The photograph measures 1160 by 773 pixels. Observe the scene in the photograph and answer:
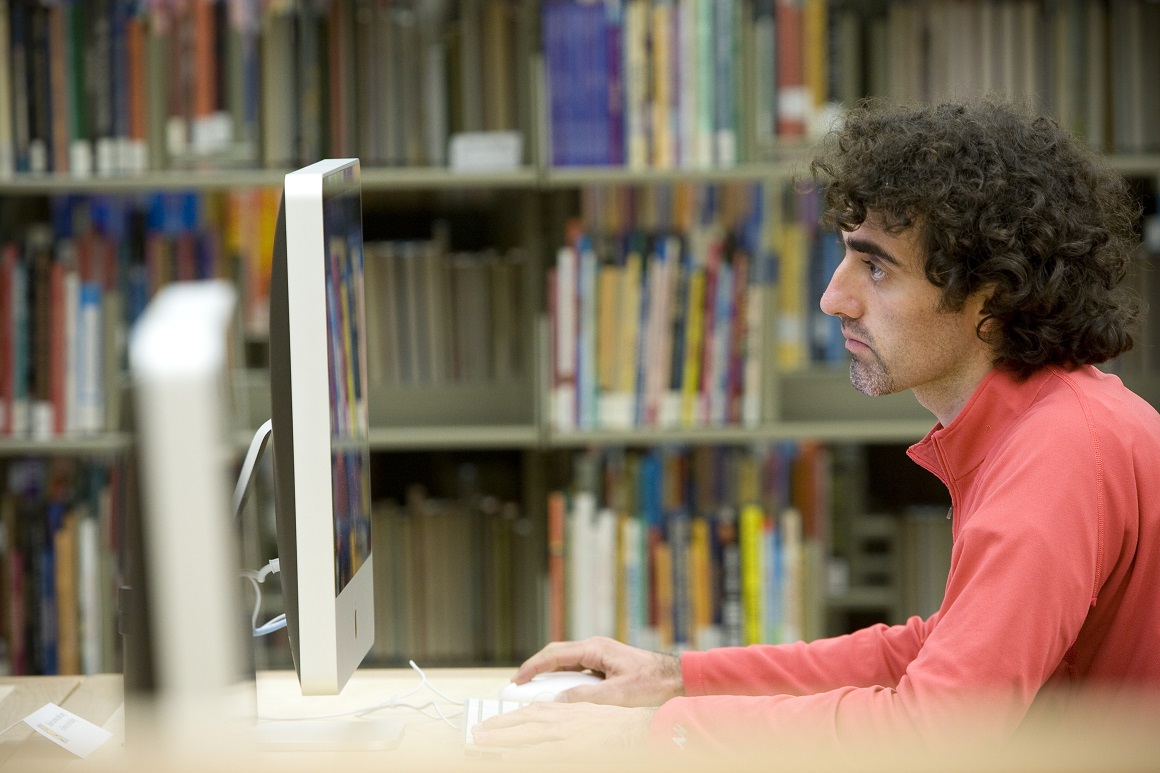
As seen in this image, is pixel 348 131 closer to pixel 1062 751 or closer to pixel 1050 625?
pixel 1050 625

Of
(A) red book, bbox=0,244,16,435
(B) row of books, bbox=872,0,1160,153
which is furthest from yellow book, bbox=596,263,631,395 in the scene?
(A) red book, bbox=0,244,16,435

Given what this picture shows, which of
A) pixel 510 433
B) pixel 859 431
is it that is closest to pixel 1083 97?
pixel 859 431

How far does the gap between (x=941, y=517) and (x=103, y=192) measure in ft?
6.21

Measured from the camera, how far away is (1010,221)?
1.22m

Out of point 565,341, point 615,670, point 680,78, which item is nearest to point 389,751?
point 615,670

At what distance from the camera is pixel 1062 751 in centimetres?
50

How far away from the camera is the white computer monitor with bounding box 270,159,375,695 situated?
0.99 m

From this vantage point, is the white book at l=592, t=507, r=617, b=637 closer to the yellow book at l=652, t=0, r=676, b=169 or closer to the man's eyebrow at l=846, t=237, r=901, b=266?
the yellow book at l=652, t=0, r=676, b=169

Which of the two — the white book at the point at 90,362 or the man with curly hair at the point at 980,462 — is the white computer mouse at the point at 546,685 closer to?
the man with curly hair at the point at 980,462

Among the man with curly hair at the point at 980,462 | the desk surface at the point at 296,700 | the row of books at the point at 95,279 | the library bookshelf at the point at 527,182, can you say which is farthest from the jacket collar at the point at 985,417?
the row of books at the point at 95,279

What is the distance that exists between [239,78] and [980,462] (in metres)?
1.81

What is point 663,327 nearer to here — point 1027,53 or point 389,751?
point 1027,53

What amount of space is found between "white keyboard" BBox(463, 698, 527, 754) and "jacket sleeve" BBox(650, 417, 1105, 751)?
21cm

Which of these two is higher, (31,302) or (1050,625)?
(31,302)
